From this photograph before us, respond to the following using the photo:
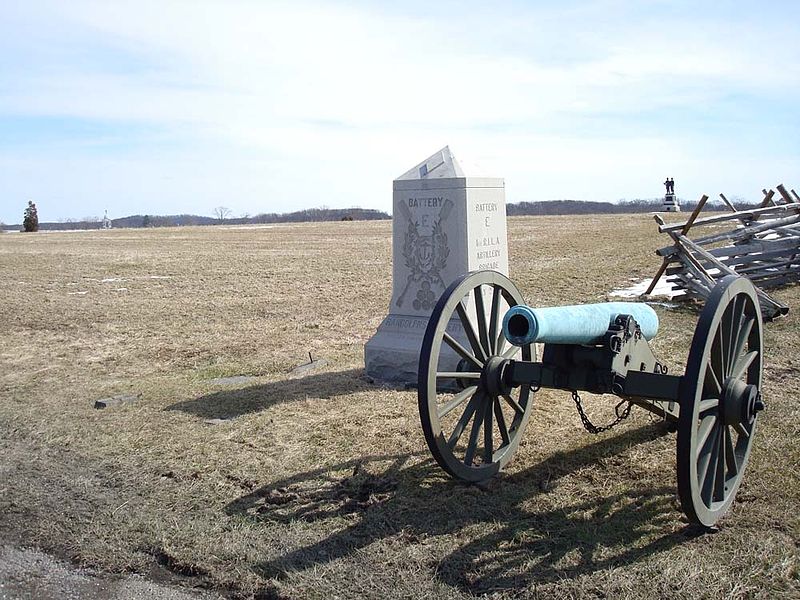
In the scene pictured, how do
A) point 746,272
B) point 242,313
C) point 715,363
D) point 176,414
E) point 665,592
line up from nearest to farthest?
point 665,592 < point 715,363 < point 176,414 < point 242,313 < point 746,272

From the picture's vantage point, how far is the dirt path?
394 centimetres

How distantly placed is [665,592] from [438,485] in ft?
5.71

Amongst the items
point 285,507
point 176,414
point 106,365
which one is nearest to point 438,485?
point 285,507

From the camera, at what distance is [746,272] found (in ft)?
45.5

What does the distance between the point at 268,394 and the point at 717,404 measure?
4.43 m

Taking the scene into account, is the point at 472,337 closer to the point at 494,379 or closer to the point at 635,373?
the point at 494,379

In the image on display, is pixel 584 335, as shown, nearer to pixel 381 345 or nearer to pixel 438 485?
pixel 438 485

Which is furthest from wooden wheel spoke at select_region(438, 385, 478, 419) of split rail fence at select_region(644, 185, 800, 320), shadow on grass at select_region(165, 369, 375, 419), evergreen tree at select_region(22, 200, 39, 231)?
evergreen tree at select_region(22, 200, 39, 231)

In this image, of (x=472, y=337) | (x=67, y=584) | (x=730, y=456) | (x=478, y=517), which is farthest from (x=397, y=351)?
(x=67, y=584)

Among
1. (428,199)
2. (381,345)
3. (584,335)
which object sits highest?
(428,199)

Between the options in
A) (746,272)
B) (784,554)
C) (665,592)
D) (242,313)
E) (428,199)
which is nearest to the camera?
(665,592)

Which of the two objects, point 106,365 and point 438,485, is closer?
point 438,485

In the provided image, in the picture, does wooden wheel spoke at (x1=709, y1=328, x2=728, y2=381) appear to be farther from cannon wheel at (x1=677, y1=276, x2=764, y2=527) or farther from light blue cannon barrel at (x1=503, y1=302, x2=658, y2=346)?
light blue cannon barrel at (x1=503, y1=302, x2=658, y2=346)

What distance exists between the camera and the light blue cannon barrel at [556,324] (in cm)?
412
